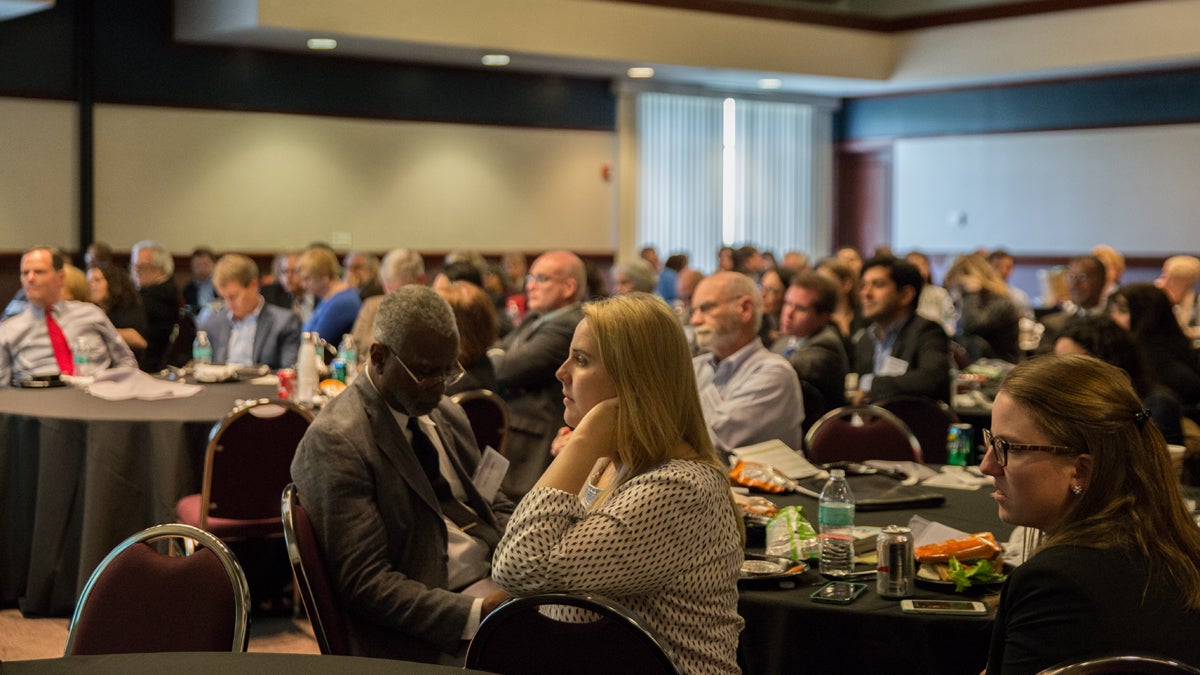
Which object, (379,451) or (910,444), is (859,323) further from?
(379,451)

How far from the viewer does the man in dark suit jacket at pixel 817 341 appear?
5.44 m

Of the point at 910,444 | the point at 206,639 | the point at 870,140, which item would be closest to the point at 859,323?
the point at 910,444

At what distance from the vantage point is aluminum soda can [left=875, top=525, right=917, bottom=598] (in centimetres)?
279

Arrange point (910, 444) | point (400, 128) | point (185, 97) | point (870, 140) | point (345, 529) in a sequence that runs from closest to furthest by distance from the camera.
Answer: point (345, 529)
point (910, 444)
point (185, 97)
point (400, 128)
point (870, 140)

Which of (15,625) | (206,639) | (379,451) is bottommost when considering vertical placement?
(15,625)

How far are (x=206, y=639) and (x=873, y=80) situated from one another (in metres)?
13.8

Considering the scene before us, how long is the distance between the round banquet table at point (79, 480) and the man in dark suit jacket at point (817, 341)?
2.44m

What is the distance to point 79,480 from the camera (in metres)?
5.18

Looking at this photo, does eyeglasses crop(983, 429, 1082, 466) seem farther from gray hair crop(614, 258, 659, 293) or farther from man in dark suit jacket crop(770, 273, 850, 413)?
gray hair crop(614, 258, 659, 293)

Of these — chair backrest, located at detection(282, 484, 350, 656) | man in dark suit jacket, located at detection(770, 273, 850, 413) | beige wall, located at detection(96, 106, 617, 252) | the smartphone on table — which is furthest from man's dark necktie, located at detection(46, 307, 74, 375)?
beige wall, located at detection(96, 106, 617, 252)

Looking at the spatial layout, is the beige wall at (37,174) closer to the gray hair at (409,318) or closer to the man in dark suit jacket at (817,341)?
the man in dark suit jacket at (817,341)

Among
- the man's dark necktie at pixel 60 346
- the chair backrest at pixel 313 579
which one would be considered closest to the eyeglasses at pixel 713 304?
the chair backrest at pixel 313 579

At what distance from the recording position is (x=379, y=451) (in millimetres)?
2887

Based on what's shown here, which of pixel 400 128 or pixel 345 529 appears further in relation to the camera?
pixel 400 128
